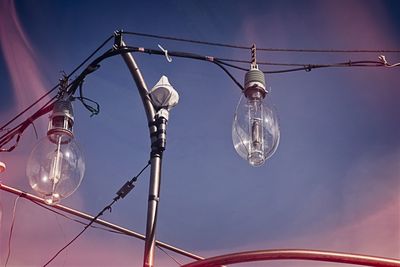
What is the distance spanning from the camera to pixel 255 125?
13.3 ft

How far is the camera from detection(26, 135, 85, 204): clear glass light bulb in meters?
4.15

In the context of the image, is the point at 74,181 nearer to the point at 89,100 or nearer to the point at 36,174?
the point at 36,174

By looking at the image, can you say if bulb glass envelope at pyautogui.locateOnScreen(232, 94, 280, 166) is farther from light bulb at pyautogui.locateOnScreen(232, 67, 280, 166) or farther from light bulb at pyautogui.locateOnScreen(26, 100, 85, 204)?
light bulb at pyautogui.locateOnScreen(26, 100, 85, 204)

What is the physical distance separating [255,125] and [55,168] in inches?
69.7

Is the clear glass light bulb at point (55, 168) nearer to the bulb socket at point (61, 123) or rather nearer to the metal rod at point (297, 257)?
the bulb socket at point (61, 123)

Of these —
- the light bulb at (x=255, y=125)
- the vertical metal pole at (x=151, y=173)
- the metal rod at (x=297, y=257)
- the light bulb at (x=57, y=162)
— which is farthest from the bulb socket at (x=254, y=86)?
the metal rod at (x=297, y=257)

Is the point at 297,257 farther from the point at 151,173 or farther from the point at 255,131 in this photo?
the point at 151,173

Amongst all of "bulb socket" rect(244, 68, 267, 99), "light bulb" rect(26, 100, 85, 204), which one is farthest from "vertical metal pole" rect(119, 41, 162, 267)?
"bulb socket" rect(244, 68, 267, 99)

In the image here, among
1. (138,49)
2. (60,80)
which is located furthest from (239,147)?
(60,80)

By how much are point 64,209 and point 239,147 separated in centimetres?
235

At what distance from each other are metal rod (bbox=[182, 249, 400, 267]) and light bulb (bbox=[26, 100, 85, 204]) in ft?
5.84

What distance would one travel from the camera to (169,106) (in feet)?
15.0

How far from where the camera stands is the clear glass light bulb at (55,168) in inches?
163

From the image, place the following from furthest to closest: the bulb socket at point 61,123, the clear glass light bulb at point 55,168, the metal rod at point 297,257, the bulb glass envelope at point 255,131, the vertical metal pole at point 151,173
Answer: the bulb socket at point 61,123, the clear glass light bulb at point 55,168, the bulb glass envelope at point 255,131, the vertical metal pole at point 151,173, the metal rod at point 297,257
